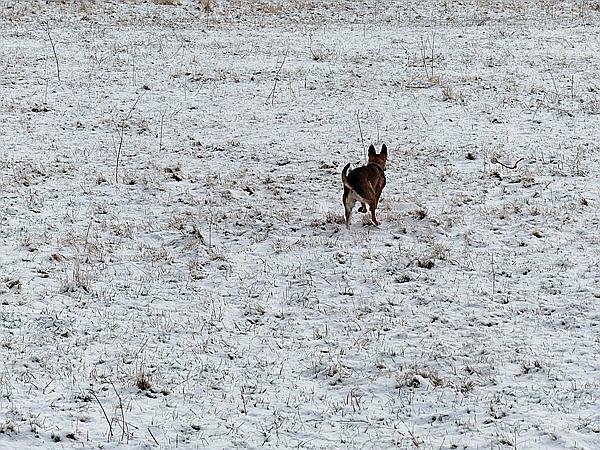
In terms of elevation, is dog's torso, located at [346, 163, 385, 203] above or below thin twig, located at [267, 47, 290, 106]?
below

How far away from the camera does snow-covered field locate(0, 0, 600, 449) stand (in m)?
6.24

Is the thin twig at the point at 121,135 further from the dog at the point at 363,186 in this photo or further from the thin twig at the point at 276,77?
the dog at the point at 363,186

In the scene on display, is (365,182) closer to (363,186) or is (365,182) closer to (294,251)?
(363,186)

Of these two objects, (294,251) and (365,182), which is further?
(365,182)

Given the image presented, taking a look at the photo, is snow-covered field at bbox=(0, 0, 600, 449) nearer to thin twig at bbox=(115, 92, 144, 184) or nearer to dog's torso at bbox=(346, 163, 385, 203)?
thin twig at bbox=(115, 92, 144, 184)

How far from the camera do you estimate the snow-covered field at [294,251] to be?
6.24m

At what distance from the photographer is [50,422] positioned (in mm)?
5938

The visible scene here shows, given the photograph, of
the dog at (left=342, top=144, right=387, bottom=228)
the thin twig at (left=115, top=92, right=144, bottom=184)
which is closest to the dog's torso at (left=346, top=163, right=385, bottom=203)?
the dog at (left=342, top=144, right=387, bottom=228)

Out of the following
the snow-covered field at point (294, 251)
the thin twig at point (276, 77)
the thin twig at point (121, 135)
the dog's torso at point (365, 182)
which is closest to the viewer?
the snow-covered field at point (294, 251)

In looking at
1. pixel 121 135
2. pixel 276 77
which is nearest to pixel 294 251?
pixel 121 135

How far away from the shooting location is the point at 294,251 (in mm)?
9430

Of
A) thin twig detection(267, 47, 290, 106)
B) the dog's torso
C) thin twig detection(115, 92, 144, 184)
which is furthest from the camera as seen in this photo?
thin twig detection(267, 47, 290, 106)

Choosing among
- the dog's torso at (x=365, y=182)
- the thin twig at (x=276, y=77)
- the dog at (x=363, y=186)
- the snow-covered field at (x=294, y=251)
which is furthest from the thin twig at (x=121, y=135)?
the dog's torso at (x=365, y=182)

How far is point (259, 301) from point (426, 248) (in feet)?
8.02
